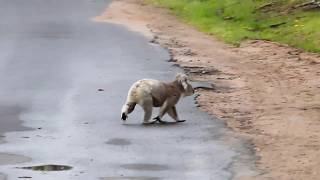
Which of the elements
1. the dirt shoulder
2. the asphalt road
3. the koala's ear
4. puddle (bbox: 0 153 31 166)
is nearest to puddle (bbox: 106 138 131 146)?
the asphalt road

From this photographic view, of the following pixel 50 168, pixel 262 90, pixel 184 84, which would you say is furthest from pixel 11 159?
pixel 262 90

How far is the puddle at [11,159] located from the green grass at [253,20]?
43.8 ft

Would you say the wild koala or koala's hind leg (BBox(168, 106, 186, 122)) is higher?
the wild koala

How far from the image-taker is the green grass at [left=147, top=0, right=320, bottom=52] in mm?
25219

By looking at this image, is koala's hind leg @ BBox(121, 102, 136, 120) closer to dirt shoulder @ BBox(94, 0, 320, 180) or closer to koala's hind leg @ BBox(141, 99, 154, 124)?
koala's hind leg @ BBox(141, 99, 154, 124)

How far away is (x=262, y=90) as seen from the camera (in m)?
17.1

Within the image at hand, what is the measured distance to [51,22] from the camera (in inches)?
1172

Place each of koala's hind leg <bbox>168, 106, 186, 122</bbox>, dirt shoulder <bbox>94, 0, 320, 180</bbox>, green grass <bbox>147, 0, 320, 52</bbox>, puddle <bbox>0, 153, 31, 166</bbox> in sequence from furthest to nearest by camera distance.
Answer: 1. green grass <bbox>147, 0, 320, 52</bbox>
2. koala's hind leg <bbox>168, 106, 186, 122</bbox>
3. dirt shoulder <bbox>94, 0, 320, 180</bbox>
4. puddle <bbox>0, 153, 31, 166</bbox>

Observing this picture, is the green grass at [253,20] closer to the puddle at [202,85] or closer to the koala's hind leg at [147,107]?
the puddle at [202,85]

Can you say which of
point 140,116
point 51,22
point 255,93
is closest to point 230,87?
point 255,93

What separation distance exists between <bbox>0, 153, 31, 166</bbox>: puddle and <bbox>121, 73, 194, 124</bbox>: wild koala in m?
2.60

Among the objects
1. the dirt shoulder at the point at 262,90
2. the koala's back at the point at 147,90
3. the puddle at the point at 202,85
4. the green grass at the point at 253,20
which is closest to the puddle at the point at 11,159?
the koala's back at the point at 147,90

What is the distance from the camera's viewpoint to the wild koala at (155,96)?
13242 mm

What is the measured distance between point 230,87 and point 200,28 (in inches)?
451
